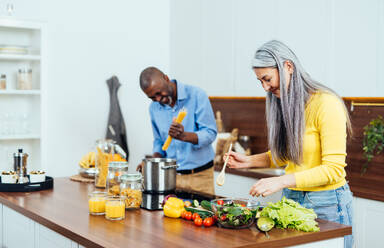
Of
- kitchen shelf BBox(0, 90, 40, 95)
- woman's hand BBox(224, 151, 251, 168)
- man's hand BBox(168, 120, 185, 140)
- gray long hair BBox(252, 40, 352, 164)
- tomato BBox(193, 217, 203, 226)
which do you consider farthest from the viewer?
kitchen shelf BBox(0, 90, 40, 95)

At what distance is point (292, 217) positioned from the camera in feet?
6.88

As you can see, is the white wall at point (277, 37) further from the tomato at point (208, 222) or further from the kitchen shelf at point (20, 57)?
the tomato at point (208, 222)

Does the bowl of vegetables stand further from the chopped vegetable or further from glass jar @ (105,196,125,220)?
glass jar @ (105,196,125,220)

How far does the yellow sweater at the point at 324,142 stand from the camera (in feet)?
7.26

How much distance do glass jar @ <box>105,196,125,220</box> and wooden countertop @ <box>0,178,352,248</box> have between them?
0.03 meters

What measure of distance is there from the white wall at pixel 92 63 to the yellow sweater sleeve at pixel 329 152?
11.5ft

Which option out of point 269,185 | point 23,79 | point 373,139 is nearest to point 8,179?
point 269,185

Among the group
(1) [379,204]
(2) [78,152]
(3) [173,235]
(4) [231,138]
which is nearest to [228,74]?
(4) [231,138]

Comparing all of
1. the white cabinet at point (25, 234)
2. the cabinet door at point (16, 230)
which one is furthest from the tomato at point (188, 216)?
the cabinet door at point (16, 230)

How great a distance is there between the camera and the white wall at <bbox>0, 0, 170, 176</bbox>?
5184 millimetres

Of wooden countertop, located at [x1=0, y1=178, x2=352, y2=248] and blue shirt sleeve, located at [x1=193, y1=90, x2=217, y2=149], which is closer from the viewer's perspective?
wooden countertop, located at [x1=0, y1=178, x2=352, y2=248]

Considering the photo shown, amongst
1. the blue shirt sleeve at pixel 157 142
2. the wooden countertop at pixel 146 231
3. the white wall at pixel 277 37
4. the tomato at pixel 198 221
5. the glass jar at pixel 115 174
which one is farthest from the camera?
the white wall at pixel 277 37

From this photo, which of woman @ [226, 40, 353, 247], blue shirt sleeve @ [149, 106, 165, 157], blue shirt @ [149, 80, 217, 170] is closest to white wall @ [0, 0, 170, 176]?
blue shirt sleeve @ [149, 106, 165, 157]

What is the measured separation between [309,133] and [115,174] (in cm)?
112
